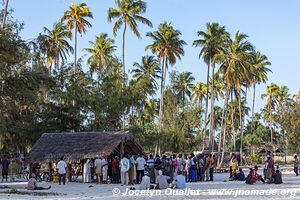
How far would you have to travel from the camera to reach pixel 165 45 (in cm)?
5909

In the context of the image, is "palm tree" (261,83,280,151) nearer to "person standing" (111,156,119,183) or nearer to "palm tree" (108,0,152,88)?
"palm tree" (108,0,152,88)

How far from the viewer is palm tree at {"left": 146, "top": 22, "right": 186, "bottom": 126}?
59125 millimetres

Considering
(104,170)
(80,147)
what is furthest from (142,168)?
(80,147)

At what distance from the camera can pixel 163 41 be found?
2331 inches

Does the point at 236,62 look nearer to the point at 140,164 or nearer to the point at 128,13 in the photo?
the point at 128,13

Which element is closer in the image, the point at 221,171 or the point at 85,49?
the point at 221,171

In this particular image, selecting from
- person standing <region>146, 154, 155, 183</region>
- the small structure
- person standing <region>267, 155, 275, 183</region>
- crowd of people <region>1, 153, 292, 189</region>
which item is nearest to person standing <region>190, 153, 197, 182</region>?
crowd of people <region>1, 153, 292, 189</region>

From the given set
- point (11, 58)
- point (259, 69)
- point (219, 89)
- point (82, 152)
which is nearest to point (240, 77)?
point (259, 69)

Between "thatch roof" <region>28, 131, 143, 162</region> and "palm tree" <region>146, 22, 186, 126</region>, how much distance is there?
94.0 ft

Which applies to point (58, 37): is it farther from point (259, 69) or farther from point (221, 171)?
point (259, 69)

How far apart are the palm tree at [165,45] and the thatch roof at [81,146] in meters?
28.6

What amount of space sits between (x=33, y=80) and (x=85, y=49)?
1388 inches

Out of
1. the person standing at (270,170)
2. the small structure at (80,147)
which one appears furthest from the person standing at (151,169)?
the person standing at (270,170)

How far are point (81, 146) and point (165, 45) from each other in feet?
104
